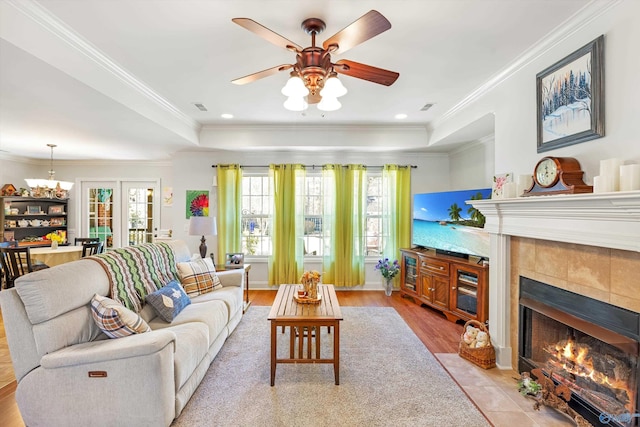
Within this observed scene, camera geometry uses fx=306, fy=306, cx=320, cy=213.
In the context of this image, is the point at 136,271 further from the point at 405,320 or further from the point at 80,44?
the point at 405,320

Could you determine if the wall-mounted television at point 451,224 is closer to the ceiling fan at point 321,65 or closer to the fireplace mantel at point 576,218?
the fireplace mantel at point 576,218

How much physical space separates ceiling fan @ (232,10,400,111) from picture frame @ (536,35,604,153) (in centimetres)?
116

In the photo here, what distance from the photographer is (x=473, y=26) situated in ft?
6.72

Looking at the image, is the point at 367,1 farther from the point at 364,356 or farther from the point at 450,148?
the point at 450,148

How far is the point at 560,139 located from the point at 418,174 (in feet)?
9.97

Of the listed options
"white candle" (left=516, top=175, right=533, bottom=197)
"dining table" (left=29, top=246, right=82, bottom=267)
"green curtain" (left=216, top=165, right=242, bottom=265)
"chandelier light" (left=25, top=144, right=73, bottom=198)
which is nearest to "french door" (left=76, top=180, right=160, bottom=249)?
"chandelier light" (left=25, top=144, right=73, bottom=198)

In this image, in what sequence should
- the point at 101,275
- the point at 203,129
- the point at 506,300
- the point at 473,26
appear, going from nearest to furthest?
the point at 473,26
the point at 101,275
the point at 506,300
the point at 203,129

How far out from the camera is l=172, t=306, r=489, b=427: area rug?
1974 millimetres

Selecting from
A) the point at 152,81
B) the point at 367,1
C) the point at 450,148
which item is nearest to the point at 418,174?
the point at 450,148

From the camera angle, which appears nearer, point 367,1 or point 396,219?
point 367,1

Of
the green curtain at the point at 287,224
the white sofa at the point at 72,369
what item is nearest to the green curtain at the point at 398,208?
the green curtain at the point at 287,224

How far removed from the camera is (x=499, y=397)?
216 cm

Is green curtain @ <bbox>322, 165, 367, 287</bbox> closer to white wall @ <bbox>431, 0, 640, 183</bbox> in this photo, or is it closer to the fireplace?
white wall @ <bbox>431, 0, 640, 183</bbox>

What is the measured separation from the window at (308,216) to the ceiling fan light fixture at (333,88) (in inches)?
123
